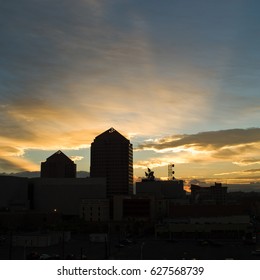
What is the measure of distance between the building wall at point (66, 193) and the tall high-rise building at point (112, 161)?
62.8 meters

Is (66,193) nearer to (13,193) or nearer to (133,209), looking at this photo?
(13,193)

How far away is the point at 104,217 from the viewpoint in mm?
95562

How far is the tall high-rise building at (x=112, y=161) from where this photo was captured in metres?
185

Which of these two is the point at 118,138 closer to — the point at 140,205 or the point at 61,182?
the point at 61,182

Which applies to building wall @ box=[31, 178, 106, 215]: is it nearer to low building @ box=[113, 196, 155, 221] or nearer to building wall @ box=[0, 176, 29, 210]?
building wall @ box=[0, 176, 29, 210]

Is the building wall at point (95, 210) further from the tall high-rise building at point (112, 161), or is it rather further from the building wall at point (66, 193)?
the tall high-rise building at point (112, 161)

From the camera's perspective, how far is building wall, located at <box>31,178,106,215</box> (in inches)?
4675

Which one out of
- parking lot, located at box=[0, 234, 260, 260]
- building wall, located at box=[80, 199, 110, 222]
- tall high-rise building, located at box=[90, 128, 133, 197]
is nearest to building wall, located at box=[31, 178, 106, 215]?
building wall, located at box=[80, 199, 110, 222]

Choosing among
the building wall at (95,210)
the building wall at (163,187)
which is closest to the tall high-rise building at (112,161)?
the building wall at (163,187)

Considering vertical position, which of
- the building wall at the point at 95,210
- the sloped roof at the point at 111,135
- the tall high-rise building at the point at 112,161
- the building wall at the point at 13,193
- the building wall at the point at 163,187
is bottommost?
the building wall at the point at 95,210

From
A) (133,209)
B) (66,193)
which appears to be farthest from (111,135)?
(133,209)

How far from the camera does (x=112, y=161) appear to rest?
188 meters
